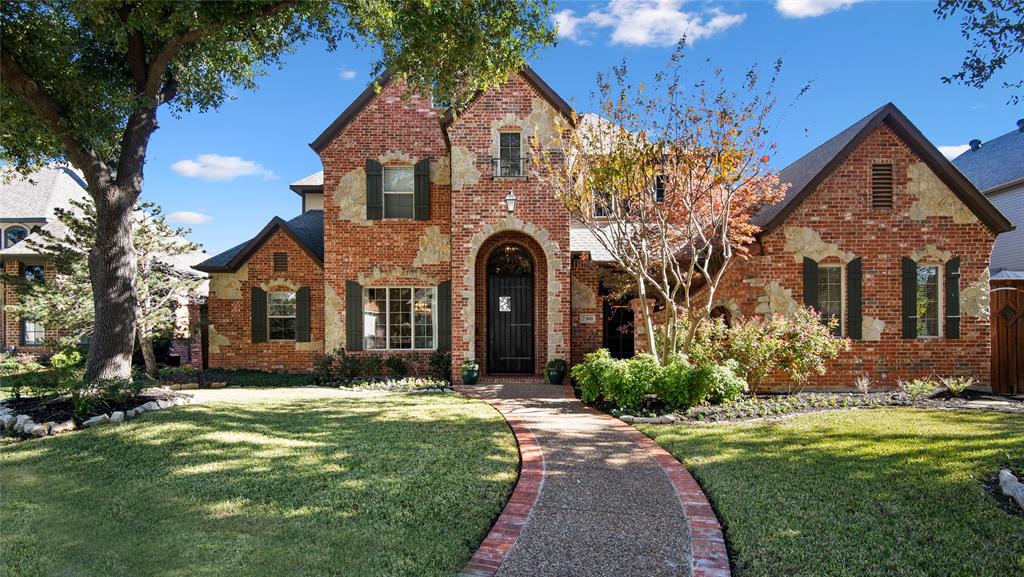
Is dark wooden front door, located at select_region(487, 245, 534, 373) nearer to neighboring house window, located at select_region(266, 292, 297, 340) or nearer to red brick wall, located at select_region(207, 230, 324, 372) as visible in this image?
red brick wall, located at select_region(207, 230, 324, 372)

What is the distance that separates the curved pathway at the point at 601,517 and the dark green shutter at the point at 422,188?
24.8 feet

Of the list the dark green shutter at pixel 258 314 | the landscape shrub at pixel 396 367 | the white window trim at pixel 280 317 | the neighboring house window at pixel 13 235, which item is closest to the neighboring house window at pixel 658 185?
the landscape shrub at pixel 396 367

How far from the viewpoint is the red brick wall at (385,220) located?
13117 millimetres

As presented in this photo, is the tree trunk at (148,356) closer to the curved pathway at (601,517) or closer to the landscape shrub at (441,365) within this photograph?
the landscape shrub at (441,365)

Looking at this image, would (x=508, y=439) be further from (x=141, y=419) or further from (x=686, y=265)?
(x=686, y=265)

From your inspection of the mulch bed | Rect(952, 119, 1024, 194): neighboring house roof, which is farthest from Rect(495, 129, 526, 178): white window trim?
Rect(952, 119, 1024, 194): neighboring house roof

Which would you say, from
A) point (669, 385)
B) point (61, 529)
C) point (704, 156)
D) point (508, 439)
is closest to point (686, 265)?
point (704, 156)

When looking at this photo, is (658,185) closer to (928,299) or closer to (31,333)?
(928,299)

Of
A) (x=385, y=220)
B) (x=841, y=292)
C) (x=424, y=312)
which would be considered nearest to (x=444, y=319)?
(x=424, y=312)

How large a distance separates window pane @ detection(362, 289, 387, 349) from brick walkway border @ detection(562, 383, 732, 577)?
8.30m

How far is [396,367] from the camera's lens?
12867 millimetres

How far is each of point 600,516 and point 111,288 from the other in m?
9.68

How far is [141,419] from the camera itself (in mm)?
7590

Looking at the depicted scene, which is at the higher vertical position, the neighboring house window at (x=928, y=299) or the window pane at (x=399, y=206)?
the window pane at (x=399, y=206)
